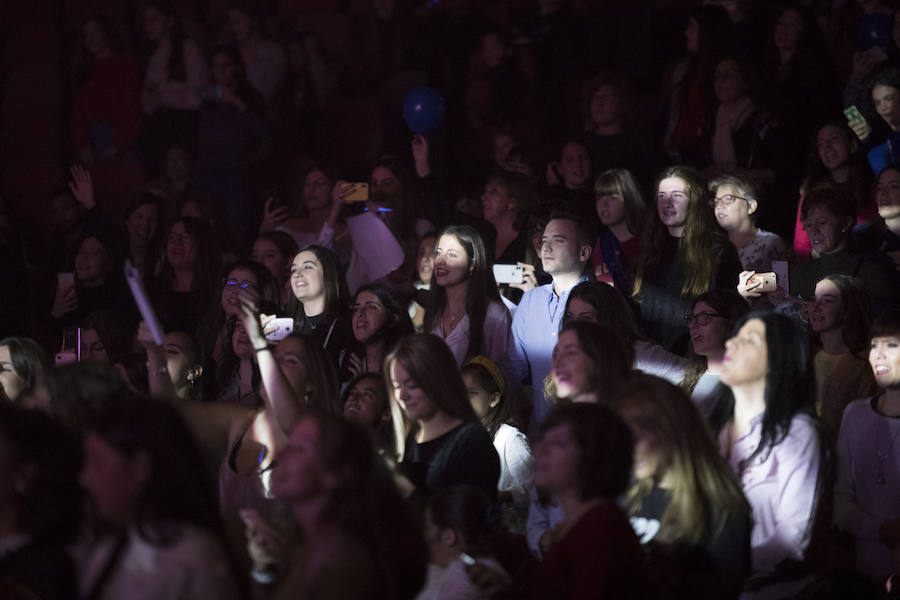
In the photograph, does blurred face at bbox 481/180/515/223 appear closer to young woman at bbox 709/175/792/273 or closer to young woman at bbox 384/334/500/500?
young woman at bbox 709/175/792/273

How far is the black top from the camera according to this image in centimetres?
453

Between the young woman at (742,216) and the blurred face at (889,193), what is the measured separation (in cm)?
49

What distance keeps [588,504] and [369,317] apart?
2.66 m

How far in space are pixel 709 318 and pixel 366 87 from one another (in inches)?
209

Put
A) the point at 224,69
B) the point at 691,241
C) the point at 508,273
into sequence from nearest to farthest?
1. the point at 691,241
2. the point at 508,273
3. the point at 224,69

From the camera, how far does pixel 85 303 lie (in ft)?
24.1

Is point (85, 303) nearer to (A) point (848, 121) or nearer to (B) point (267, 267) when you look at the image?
(B) point (267, 267)

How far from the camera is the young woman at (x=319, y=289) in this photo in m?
6.38

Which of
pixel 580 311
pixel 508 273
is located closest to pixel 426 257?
pixel 508 273

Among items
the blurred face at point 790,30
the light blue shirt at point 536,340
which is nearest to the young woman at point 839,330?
the light blue shirt at point 536,340

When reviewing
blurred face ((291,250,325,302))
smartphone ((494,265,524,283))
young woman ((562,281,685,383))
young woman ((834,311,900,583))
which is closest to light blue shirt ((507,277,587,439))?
young woman ((562,281,685,383))

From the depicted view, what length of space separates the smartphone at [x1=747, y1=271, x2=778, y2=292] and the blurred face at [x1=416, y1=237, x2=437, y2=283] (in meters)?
1.87

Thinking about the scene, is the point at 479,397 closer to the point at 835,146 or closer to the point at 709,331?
the point at 709,331

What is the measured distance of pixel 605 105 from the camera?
24.4ft
